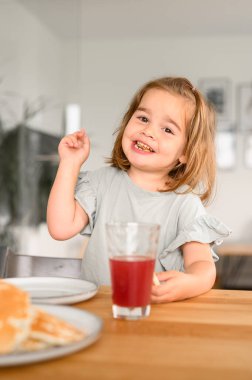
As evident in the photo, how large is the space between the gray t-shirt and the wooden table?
452mm

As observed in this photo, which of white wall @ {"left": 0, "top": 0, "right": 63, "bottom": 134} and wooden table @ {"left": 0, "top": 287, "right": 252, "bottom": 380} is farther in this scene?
white wall @ {"left": 0, "top": 0, "right": 63, "bottom": 134}

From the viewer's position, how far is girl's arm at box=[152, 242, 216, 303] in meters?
0.98

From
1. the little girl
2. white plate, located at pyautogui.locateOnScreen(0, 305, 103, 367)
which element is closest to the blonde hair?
the little girl

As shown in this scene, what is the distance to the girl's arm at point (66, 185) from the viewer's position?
1389 mm

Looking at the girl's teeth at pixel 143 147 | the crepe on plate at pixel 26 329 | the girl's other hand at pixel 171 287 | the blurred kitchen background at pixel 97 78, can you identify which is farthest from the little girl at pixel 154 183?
the blurred kitchen background at pixel 97 78

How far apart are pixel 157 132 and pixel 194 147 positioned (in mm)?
132

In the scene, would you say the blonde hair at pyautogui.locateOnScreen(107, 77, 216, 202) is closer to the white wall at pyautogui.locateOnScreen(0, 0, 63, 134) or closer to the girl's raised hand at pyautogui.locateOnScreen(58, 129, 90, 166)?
the girl's raised hand at pyautogui.locateOnScreen(58, 129, 90, 166)

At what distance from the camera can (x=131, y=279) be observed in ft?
2.78

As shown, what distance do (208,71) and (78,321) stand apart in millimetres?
6330

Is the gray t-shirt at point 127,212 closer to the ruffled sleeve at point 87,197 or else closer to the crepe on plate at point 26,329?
the ruffled sleeve at point 87,197

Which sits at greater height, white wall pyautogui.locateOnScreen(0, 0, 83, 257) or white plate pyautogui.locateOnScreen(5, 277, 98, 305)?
white wall pyautogui.locateOnScreen(0, 0, 83, 257)

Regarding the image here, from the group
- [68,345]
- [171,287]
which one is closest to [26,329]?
[68,345]

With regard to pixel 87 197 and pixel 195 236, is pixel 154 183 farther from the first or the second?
pixel 195 236

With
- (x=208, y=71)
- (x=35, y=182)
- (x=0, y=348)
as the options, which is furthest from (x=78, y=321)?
(x=208, y=71)
